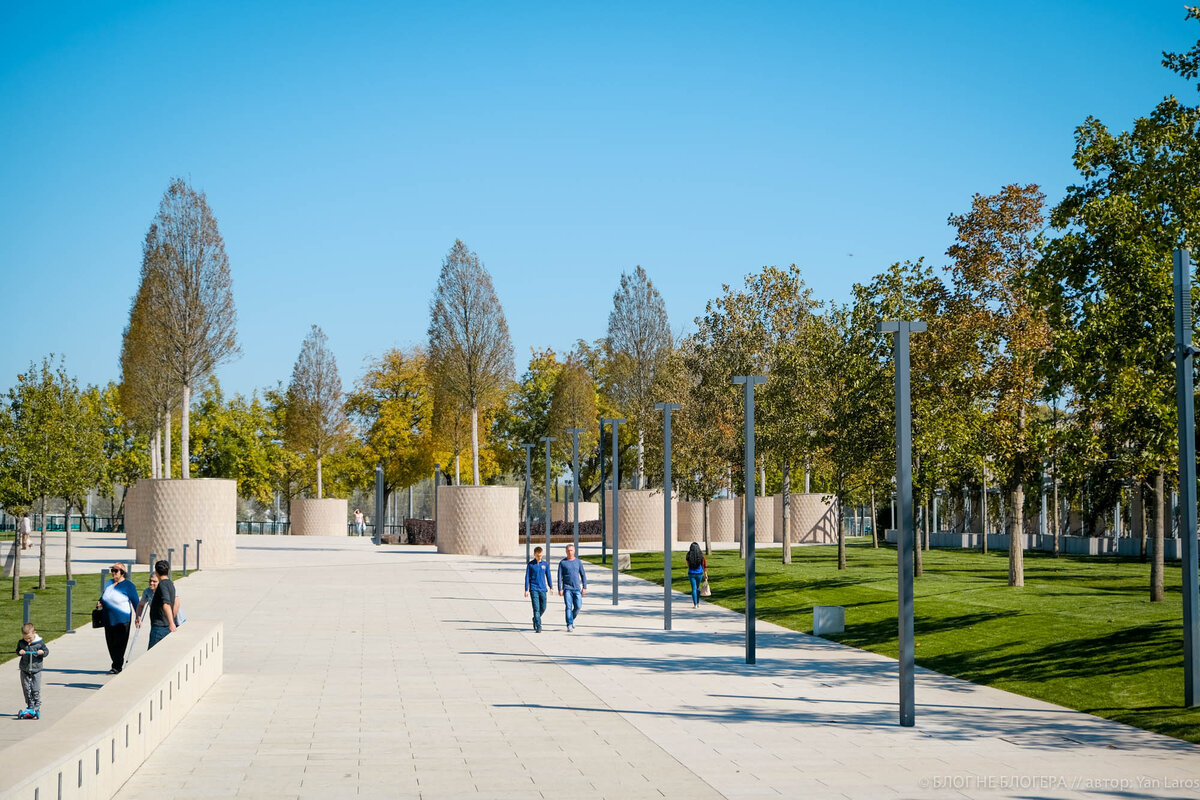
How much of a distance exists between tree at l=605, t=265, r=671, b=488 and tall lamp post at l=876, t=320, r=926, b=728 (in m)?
50.4

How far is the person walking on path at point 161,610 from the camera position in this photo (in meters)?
→ 16.2

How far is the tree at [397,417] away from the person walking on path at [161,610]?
189 feet

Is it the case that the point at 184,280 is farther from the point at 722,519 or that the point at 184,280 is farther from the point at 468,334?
the point at 722,519

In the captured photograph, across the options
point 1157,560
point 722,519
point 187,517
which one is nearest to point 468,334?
point 187,517

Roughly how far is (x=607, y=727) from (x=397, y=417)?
63912 millimetres

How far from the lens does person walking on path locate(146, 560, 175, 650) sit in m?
16.2

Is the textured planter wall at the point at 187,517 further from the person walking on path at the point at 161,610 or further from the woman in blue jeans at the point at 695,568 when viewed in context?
the person walking on path at the point at 161,610

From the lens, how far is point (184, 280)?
4122 cm

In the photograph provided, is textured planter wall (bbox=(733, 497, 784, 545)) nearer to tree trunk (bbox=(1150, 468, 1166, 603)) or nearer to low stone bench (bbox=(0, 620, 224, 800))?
tree trunk (bbox=(1150, 468, 1166, 603))

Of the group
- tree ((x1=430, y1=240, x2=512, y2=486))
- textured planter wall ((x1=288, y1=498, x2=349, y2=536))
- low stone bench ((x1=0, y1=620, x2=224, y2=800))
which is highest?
tree ((x1=430, y1=240, x2=512, y2=486))

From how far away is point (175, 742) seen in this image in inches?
476

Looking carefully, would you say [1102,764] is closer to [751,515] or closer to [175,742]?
[751,515]

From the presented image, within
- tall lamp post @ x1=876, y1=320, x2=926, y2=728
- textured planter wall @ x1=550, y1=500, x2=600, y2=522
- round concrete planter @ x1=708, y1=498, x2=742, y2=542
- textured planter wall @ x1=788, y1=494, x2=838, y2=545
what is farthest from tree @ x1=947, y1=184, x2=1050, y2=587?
textured planter wall @ x1=550, y1=500, x2=600, y2=522

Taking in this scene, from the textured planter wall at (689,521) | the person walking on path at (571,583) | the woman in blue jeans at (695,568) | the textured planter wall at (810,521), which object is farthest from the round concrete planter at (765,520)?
the person walking on path at (571,583)
